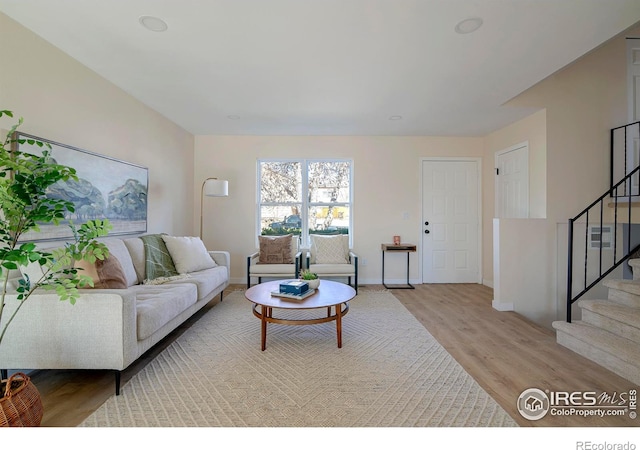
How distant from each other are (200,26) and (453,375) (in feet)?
9.86

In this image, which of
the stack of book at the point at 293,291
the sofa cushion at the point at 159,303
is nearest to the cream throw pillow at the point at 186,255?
the sofa cushion at the point at 159,303

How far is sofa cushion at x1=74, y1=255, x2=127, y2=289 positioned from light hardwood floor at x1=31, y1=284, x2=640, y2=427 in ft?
2.05

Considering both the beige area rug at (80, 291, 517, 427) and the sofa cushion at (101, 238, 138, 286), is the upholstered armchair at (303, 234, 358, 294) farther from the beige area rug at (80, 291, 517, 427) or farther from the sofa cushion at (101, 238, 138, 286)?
the sofa cushion at (101, 238, 138, 286)

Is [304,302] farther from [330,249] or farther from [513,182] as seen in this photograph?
[513,182]

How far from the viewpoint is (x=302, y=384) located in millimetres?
1997

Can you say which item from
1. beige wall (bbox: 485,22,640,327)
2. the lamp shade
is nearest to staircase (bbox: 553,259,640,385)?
beige wall (bbox: 485,22,640,327)

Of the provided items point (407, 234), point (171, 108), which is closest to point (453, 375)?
point (407, 234)

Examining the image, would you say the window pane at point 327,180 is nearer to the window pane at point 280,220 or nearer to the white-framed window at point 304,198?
the white-framed window at point 304,198

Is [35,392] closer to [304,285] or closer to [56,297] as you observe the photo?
[56,297]

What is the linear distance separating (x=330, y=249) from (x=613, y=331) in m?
3.11

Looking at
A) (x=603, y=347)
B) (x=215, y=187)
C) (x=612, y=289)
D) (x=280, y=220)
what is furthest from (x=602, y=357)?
(x=215, y=187)

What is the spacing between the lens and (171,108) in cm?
366

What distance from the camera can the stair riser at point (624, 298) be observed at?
8.34 feet

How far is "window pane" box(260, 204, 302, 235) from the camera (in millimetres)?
4969
